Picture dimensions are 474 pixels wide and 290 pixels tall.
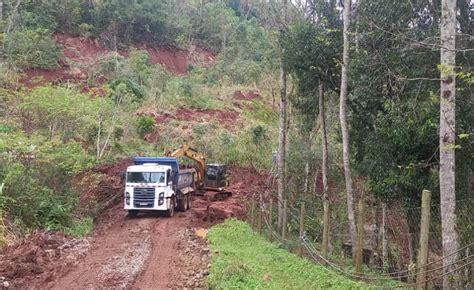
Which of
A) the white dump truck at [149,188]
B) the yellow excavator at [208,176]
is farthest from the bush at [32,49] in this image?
the white dump truck at [149,188]

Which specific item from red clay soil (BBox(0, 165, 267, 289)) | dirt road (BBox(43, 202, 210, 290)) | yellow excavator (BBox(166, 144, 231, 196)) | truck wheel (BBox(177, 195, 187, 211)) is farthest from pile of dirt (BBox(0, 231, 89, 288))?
yellow excavator (BBox(166, 144, 231, 196))

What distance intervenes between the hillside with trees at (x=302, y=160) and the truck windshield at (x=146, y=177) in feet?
5.49

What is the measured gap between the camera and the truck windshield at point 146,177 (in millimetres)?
19938

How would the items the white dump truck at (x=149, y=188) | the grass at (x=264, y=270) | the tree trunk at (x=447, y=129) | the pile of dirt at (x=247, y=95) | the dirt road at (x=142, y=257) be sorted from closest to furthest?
1. the tree trunk at (x=447, y=129)
2. the grass at (x=264, y=270)
3. the dirt road at (x=142, y=257)
4. the white dump truck at (x=149, y=188)
5. the pile of dirt at (x=247, y=95)

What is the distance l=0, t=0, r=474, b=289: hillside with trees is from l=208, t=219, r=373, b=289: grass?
8 cm

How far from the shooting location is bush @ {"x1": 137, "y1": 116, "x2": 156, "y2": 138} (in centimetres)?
3475

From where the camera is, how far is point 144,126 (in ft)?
114

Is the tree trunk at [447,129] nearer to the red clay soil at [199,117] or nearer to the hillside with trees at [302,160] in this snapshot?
the hillside with trees at [302,160]

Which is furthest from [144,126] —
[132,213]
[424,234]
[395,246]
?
[424,234]

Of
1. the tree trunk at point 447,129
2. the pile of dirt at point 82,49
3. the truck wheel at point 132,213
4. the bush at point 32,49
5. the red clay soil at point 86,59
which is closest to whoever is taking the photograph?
the tree trunk at point 447,129

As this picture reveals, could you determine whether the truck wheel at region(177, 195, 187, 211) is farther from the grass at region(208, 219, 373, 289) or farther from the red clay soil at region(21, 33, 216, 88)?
the red clay soil at region(21, 33, 216, 88)

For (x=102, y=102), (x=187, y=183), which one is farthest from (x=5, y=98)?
(x=187, y=183)

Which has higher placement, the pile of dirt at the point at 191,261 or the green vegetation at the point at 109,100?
the green vegetation at the point at 109,100

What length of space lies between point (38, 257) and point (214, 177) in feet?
50.5
